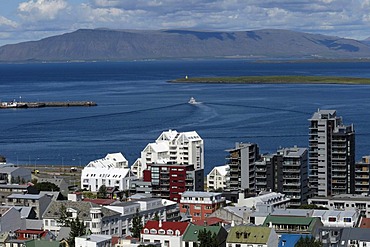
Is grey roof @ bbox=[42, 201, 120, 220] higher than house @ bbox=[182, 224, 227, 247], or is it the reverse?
grey roof @ bbox=[42, 201, 120, 220]

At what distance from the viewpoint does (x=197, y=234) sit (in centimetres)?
1986

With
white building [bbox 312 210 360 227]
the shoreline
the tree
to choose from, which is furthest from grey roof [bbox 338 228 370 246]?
the shoreline

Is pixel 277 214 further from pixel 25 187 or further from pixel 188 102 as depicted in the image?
pixel 188 102

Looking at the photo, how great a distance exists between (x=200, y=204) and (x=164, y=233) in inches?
204

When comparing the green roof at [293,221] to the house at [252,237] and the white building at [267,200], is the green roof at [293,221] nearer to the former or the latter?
the house at [252,237]

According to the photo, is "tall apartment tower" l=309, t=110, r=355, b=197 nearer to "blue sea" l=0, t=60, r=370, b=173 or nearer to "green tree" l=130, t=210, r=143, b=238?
"green tree" l=130, t=210, r=143, b=238

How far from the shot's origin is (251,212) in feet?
75.4

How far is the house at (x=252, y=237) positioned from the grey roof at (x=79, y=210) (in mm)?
4433

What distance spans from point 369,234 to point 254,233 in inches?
103

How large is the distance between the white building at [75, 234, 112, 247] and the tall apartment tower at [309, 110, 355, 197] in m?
12.0

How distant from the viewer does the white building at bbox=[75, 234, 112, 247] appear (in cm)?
1895

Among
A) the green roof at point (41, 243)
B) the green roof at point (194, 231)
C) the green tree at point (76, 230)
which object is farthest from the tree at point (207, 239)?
the green roof at point (41, 243)

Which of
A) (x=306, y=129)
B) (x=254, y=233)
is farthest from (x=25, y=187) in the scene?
(x=306, y=129)

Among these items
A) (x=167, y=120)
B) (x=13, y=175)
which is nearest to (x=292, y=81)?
(x=167, y=120)
